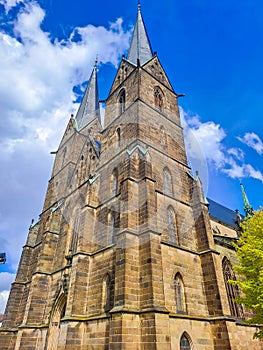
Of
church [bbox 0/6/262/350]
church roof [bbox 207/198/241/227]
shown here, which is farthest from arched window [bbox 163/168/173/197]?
church roof [bbox 207/198/241/227]

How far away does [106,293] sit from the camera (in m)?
11.8

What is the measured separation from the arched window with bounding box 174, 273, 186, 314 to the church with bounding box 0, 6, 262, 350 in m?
0.05

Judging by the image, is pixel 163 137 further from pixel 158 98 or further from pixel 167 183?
pixel 158 98

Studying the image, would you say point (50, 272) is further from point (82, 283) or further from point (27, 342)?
point (82, 283)

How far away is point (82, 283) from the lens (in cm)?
1264

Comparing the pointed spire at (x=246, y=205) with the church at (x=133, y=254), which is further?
the pointed spire at (x=246, y=205)

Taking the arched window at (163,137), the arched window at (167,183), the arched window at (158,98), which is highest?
the arched window at (158,98)

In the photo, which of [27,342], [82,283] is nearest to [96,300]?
[82,283]

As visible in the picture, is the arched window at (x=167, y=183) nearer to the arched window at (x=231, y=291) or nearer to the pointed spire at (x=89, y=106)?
the arched window at (x=231, y=291)

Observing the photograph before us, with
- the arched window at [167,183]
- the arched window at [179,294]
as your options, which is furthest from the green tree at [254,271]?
the arched window at [167,183]

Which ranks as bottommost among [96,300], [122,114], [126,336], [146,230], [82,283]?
[126,336]

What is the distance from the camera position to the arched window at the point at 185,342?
10.1 meters

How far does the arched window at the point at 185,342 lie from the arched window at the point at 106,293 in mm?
3365

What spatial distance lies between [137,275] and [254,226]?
6.47 meters
